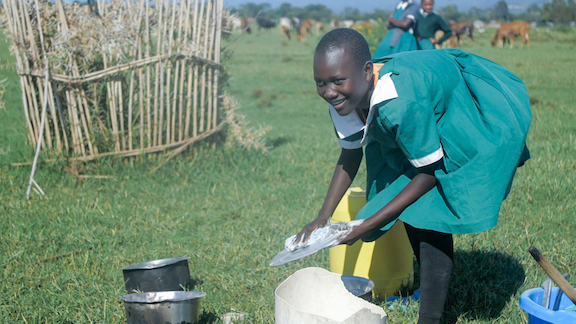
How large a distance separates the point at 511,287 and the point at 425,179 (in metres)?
1.29

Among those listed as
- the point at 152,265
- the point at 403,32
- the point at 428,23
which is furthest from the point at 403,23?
the point at 152,265

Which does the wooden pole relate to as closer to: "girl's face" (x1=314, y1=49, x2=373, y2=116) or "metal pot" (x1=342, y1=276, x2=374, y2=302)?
"metal pot" (x1=342, y1=276, x2=374, y2=302)

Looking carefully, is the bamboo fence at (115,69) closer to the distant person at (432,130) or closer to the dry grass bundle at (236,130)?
the dry grass bundle at (236,130)

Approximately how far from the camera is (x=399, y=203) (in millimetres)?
2293

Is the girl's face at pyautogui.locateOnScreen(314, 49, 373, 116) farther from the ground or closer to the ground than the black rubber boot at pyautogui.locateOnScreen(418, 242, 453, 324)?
farther from the ground

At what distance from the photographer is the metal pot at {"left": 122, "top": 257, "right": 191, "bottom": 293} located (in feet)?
10.2

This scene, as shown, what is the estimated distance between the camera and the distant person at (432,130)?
2.14 metres

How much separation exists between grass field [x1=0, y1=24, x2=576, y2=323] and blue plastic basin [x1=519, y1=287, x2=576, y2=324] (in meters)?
0.62

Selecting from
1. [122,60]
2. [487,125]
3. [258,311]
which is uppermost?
[487,125]

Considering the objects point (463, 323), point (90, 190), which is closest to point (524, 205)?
point (463, 323)

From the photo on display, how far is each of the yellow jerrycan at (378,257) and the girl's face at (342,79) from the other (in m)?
0.99

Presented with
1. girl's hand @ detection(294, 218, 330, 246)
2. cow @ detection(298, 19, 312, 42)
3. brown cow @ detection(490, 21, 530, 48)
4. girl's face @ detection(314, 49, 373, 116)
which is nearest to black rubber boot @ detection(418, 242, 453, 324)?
girl's hand @ detection(294, 218, 330, 246)

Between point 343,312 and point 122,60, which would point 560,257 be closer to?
point 343,312

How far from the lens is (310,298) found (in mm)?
2561
